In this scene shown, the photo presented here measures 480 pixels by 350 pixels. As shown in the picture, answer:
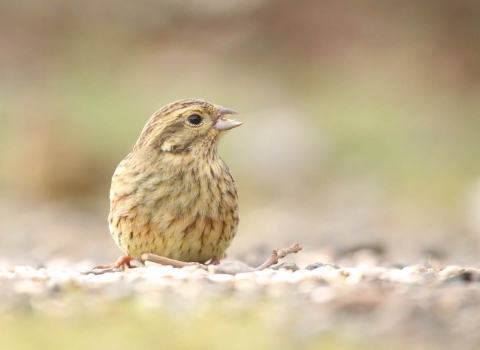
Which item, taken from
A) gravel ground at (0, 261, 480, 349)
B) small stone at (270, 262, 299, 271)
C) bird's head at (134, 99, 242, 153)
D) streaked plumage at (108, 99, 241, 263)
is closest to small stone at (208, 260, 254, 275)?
gravel ground at (0, 261, 480, 349)

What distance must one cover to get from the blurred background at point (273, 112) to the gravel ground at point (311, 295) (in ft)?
7.76

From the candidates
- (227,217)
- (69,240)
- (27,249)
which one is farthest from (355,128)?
(227,217)

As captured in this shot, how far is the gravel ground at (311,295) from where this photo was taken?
4066mm

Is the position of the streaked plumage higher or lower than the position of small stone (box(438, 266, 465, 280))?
higher

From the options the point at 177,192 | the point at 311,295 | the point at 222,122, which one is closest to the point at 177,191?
the point at 177,192

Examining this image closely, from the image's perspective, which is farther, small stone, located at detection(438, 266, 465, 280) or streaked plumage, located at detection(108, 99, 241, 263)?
streaked plumage, located at detection(108, 99, 241, 263)

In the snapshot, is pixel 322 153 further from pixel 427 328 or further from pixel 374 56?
pixel 427 328

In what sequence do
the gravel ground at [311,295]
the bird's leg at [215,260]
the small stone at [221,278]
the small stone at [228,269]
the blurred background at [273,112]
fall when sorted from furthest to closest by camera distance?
the blurred background at [273,112] → the bird's leg at [215,260] → the small stone at [228,269] → the small stone at [221,278] → the gravel ground at [311,295]

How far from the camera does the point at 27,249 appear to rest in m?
9.97

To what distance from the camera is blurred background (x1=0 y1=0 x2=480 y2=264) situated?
1188cm

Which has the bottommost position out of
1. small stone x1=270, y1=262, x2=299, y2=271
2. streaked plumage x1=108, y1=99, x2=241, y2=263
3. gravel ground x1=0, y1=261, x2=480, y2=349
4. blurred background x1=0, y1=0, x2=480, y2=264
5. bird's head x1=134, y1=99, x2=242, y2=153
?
gravel ground x1=0, y1=261, x2=480, y2=349

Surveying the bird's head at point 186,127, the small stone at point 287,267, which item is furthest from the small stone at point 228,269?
the bird's head at point 186,127

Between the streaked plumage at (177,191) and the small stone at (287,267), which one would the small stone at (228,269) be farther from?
the streaked plumage at (177,191)

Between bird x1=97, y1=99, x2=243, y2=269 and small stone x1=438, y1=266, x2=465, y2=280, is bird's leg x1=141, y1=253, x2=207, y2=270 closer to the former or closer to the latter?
bird x1=97, y1=99, x2=243, y2=269
